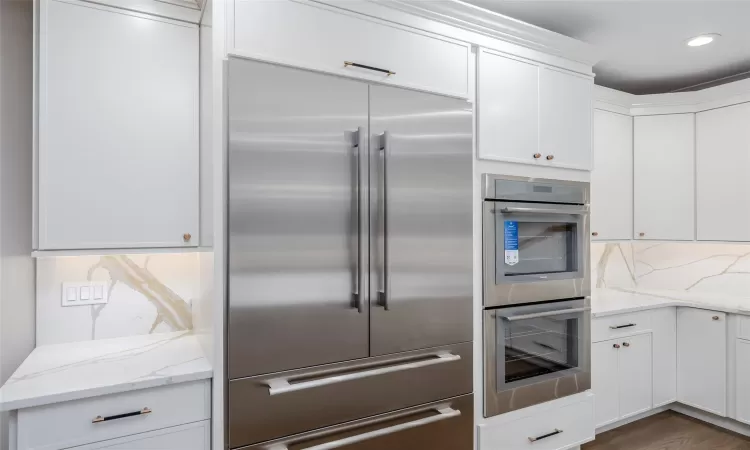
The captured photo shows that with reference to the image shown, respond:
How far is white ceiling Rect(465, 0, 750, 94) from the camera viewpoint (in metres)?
2.31

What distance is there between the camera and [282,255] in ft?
5.42

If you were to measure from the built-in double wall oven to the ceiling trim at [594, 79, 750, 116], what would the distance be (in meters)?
1.22

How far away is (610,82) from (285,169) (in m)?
3.23

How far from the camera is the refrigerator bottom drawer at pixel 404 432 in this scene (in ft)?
5.59

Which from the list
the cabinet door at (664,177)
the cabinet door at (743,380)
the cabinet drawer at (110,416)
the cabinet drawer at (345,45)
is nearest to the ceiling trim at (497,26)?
the cabinet drawer at (345,45)

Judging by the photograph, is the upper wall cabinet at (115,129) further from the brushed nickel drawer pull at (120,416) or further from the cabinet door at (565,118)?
the cabinet door at (565,118)

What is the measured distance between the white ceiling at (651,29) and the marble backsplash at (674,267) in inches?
54.1

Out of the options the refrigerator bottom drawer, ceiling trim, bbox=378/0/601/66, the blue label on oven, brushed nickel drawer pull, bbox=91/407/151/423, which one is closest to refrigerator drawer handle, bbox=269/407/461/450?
the refrigerator bottom drawer

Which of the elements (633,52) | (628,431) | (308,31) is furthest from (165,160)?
(628,431)

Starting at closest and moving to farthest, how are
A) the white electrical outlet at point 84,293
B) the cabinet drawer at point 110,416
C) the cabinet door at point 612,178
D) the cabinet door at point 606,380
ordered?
1. the cabinet drawer at point 110,416
2. the white electrical outlet at point 84,293
3. the cabinet door at point 606,380
4. the cabinet door at point 612,178

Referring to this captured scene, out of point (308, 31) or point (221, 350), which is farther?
point (308, 31)

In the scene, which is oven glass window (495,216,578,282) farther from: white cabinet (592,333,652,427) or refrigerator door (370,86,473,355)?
white cabinet (592,333,652,427)

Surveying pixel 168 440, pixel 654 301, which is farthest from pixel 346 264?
pixel 654 301

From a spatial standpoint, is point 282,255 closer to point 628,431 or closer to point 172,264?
point 172,264
